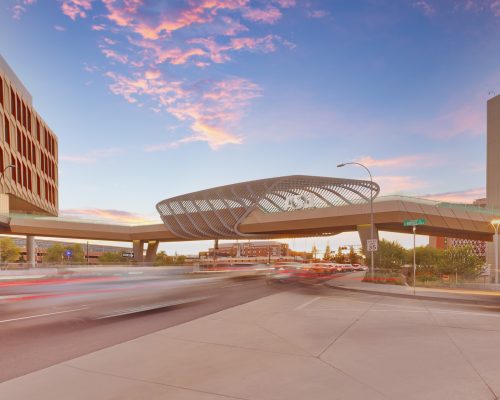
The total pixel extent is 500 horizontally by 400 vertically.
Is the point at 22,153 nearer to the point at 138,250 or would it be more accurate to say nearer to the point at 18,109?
the point at 18,109

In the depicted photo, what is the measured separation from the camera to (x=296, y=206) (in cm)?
6600

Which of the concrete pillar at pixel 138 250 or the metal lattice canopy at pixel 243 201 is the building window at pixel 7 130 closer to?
the metal lattice canopy at pixel 243 201

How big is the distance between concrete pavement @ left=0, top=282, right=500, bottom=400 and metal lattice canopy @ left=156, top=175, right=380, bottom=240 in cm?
4572

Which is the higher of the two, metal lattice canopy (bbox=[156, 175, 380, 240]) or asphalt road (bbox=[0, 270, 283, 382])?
A: metal lattice canopy (bbox=[156, 175, 380, 240])

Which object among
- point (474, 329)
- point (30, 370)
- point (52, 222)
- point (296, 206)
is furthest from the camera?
point (52, 222)

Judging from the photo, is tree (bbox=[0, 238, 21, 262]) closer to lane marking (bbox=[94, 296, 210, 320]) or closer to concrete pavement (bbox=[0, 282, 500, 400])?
lane marking (bbox=[94, 296, 210, 320])

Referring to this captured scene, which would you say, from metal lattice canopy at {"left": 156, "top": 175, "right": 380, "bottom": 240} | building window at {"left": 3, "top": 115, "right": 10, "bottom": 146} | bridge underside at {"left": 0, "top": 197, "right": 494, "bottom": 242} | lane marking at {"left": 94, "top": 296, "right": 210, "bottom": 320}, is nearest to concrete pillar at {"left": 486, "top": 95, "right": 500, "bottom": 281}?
bridge underside at {"left": 0, "top": 197, "right": 494, "bottom": 242}

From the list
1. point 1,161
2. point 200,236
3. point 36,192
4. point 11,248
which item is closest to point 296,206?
point 200,236

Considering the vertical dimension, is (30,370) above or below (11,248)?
above

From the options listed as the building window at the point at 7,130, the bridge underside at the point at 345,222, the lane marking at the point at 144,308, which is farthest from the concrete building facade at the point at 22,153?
the lane marking at the point at 144,308

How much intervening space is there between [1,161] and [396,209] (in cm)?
4287

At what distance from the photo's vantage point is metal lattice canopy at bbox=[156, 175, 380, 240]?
63.8 metres

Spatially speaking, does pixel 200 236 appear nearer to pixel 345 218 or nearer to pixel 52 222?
pixel 52 222

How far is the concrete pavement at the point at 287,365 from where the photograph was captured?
5582mm
